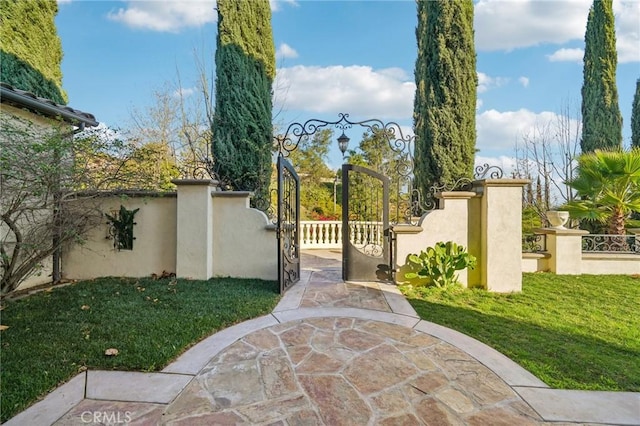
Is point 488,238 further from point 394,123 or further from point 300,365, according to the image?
point 300,365

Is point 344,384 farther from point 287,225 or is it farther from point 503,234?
point 503,234

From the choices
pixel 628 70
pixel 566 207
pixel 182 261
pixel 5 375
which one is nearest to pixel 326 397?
pixel 5 375

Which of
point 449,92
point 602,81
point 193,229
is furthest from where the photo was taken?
point 602,81

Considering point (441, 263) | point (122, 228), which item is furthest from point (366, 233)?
point (122, 228)

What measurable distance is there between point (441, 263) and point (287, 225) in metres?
2.61

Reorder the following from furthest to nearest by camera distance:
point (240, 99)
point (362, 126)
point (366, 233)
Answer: point (240, 99) → point (366, 233) → point (362, 126)

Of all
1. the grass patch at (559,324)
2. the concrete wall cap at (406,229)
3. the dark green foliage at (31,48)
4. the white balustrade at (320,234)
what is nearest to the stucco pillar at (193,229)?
the concrete wall cap at (406,229)

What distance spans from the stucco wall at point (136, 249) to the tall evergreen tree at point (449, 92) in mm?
5590

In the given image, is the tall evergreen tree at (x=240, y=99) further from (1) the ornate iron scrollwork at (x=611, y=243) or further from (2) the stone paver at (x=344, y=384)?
(1) the ornate iron scrollwork at (x=611, y=243)

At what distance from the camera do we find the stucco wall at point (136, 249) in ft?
17.3

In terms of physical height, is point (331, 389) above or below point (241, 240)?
below

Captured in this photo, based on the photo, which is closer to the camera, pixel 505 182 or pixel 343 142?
pixel 505 182

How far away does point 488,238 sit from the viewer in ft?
15.7

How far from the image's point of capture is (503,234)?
4.77 m
